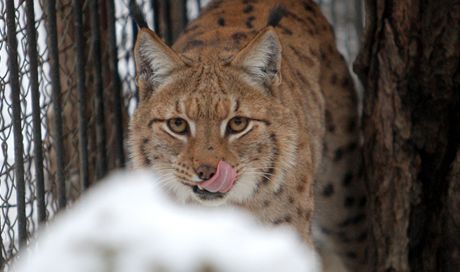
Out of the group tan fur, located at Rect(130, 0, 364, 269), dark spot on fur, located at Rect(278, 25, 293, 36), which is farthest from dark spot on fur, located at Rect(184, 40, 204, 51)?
dark spot on fur, located at Rect(278, 25, 293, 36)

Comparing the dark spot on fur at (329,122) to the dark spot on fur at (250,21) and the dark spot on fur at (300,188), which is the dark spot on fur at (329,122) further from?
the dark spot on fur at (300,188)

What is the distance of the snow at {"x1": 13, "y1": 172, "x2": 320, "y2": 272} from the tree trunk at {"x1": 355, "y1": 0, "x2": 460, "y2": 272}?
2.78m

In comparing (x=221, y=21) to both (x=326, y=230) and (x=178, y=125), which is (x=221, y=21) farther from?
(x=326, y=230)

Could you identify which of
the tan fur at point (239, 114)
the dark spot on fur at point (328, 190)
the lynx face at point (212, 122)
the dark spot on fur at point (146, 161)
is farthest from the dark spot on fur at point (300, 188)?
the dark spot on fur at point (328, 190)

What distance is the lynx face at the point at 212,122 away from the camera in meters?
4.02

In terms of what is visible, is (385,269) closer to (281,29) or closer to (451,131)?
(451,131)

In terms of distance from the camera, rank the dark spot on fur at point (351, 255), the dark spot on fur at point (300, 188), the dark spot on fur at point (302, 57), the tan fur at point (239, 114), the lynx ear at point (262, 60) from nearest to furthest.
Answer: the tan fur at point (239, 114) → the lynx ear at point (262, 60) → the dark spot on fur at point (300, 188) → the dark spot on fur at point (302, 57) → the dark spot on fur at point (351, 255)

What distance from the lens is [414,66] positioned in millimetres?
4648

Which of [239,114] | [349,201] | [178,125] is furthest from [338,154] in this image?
[178,125]

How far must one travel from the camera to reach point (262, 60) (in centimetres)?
426

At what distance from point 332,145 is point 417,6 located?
2.69 feet

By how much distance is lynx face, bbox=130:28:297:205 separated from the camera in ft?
13.2

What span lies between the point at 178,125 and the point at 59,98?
0.93 metres

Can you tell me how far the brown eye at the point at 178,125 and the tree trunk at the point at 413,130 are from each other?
3.59 ft
